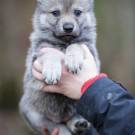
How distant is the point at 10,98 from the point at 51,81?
525 cm

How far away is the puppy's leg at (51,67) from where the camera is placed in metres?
5.02

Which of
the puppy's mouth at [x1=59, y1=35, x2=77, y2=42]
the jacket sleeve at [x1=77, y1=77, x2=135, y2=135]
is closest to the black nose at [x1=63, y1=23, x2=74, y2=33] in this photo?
the puppy's mouth at [x1=59, y1=35, x2=77, y2=42]

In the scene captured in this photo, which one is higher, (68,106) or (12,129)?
(68,106)

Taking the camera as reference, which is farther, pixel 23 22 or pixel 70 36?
pixel 23 22

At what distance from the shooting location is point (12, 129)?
32.8 feet

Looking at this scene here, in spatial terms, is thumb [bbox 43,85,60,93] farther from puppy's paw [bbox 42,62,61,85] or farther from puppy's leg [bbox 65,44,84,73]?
puppy's leg [bbox 65,44,84,73]

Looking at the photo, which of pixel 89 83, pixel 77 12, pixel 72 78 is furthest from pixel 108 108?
pixel 77 12

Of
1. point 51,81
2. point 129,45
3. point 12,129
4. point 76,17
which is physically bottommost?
point 12,129

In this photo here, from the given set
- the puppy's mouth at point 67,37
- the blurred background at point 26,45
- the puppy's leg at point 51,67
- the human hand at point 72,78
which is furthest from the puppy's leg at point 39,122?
the blurred background at point 26,45

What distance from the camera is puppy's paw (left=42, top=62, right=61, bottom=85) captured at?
5016 millimetres

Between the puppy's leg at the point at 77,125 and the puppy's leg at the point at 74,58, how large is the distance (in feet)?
1.55

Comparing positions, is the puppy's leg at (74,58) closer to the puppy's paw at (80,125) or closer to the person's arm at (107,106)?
the person's arm at (107,106)

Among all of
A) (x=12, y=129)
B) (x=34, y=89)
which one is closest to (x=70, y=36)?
(x=34, y=89)

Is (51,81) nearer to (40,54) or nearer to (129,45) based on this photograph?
(40,54)
